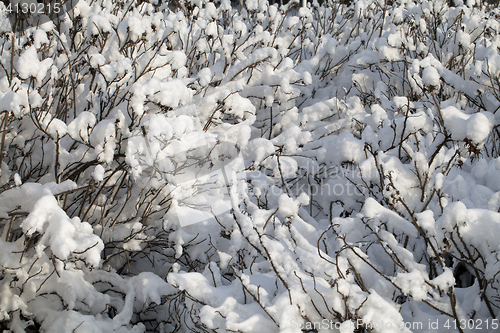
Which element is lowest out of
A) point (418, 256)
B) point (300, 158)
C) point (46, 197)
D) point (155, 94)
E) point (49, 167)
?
point (418, 256)

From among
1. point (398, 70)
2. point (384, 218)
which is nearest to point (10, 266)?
point (384, 218)

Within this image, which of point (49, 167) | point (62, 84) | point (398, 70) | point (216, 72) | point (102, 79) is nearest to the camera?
point (102, 79)

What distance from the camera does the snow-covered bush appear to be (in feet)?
4.59

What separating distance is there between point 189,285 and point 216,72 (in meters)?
1.81

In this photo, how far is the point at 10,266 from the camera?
5.49 feet

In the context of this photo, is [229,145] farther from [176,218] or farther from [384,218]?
[384,218]

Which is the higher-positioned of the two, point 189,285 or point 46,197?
point 46,197

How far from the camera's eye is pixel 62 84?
95.9 inches

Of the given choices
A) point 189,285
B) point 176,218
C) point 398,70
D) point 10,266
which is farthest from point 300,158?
point 398,70

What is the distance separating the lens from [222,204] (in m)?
2.26

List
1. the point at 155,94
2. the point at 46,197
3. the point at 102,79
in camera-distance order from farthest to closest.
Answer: the point at 102,79, the point at 155,94, the point at 46,197

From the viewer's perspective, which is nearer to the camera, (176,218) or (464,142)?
(464,142)

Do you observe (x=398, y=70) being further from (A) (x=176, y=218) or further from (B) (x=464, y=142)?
(A) (x=176, y=218)

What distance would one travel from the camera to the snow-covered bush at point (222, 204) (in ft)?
4.59
